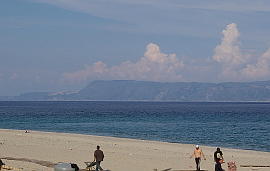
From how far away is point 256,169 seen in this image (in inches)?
1158

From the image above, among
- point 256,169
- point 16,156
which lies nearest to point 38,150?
point 16,156

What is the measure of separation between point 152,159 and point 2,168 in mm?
11589

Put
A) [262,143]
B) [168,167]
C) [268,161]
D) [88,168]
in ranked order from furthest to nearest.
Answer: [262,143], [268,161], [168,167], [88,168]

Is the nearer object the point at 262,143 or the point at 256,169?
the point at 256,169

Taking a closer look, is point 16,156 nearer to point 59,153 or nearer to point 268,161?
point 59,153

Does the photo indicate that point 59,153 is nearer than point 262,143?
Yes

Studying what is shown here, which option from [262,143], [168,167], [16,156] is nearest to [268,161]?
[168,167]

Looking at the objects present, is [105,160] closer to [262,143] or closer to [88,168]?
[88,168]

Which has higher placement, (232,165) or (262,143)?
(262,143)

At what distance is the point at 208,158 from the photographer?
3528 cm

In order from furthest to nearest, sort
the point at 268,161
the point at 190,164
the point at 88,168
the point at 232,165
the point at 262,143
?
the point at 262,143, the point at 268,161, the point at 190,164, the point at 88,168, the point at 232,165

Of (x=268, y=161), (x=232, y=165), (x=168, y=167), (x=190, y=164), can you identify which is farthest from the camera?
(x=268, y=161)

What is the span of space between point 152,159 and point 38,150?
9296 millimetres

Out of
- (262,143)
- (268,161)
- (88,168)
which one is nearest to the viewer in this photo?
(88,168)
